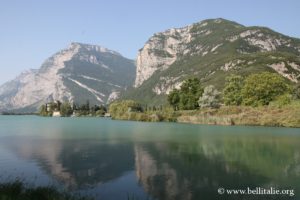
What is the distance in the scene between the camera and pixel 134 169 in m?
35.6

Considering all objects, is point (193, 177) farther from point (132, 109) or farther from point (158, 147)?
point (132, 109)

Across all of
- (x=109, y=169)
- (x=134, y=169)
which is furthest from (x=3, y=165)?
(x=134, y=169)

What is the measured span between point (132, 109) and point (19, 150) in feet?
480

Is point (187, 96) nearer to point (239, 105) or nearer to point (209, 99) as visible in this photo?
point (209, 99)

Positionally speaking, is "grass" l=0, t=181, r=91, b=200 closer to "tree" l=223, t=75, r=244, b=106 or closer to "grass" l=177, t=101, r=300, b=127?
"grass" l=177, t=101, r=300, b=127

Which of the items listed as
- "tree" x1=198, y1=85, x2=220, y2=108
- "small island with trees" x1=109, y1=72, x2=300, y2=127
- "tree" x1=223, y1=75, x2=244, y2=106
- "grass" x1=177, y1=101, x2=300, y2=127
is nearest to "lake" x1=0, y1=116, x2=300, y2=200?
"grass" x1=177, y1=101, x2=300, y2=127

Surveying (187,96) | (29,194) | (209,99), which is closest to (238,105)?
(209,99)

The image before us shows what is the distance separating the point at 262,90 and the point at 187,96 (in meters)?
34.9

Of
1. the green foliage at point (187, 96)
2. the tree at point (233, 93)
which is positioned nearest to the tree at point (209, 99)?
the tree at point (233, 93)

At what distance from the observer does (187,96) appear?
6491 inches

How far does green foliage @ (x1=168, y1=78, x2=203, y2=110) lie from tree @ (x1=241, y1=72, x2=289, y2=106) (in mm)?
24052

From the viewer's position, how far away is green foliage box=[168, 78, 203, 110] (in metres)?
163

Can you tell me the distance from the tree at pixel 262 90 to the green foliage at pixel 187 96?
24052mm

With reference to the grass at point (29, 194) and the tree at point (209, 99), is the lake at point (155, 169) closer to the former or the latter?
the grass at point (29, 194)
